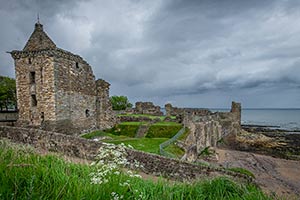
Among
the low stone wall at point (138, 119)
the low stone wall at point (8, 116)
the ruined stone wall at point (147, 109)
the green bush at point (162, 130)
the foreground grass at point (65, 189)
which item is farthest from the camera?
the ruined stone wall at point (147, 109)

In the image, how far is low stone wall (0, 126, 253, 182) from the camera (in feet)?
31.8

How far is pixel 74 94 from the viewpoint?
61.3 ft

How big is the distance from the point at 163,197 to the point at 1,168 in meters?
2.91

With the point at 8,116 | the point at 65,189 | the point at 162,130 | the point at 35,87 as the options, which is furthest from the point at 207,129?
the point at 65,189

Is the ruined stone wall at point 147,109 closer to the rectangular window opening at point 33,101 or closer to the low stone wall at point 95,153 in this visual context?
the rectangular window opening at point 33,101

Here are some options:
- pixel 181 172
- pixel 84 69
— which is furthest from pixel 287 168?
pixel 84 69

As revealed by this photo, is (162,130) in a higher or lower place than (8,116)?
lower

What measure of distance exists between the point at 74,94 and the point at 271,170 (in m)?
23.0

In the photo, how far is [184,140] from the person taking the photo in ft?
61.6

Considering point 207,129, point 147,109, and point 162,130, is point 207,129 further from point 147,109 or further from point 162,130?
point 147,109

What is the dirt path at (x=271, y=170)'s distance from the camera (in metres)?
17.2

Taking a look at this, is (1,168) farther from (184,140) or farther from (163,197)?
(184,140)

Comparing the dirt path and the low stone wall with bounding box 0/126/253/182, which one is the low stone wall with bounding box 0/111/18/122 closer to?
the low stone wall with bounding box 0/126/253/182

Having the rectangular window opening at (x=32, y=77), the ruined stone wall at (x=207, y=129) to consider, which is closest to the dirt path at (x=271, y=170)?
the ruined stone wall at (x=207, y=129)
